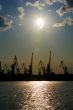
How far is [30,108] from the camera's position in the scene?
2729 inches

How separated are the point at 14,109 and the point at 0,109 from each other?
2.68 metres

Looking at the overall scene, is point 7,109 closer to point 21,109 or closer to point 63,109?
point 21,109

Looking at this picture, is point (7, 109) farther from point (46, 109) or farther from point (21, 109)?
point (46, 109)

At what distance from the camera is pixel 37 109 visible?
66.8 metres

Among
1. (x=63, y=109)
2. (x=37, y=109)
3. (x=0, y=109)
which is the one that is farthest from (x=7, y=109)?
(x=63, y=109)

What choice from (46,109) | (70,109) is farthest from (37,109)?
(70,109)

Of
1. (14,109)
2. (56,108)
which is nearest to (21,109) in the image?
(14,109)

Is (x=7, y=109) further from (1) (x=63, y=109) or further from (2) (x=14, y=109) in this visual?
(1) (x=63, y=109)

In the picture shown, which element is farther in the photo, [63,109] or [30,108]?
[30,108]

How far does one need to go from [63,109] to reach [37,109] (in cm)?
512

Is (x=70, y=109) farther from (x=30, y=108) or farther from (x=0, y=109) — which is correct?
(x=0, y=109)

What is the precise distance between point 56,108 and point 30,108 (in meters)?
5.29

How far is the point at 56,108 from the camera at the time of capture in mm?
67875

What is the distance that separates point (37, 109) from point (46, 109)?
1840mm
